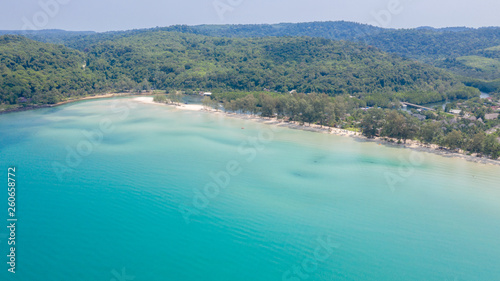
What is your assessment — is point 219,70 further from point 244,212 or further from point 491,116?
point 244,212

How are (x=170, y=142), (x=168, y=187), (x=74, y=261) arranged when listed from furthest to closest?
(x=170, y=142)
(x=168, y=187)
(x=74, y=261)

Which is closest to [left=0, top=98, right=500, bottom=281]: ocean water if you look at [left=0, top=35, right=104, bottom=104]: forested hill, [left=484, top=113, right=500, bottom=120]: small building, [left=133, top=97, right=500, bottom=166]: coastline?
[left=133, top=97, right=500, bottom=166]: coastline

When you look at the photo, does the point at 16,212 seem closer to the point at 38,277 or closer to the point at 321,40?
the point at 38,277

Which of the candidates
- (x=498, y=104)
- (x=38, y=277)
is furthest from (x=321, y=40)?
(x=38, y=277)

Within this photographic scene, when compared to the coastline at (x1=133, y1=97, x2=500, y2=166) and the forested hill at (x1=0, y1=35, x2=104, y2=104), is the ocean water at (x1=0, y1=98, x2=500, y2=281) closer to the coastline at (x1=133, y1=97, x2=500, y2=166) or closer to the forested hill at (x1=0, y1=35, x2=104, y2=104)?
the coastline at (x1=133, y1=97, x2=500, y2=166)

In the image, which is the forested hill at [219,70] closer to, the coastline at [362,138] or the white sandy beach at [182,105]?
the white sandy beach at [182,105]

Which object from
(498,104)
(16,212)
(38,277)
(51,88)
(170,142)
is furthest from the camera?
(51,88)

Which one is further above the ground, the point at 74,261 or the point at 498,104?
the point at 498,104
